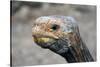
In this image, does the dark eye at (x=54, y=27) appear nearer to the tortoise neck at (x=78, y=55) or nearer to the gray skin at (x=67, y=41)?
the gray skin at (x=67, y=41)

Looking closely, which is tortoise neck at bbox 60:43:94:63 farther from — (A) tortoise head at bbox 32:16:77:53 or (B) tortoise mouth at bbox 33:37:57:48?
(B) tortoise mouth at bbox 33:37:57:48

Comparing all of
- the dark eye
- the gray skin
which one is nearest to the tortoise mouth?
the gray skin

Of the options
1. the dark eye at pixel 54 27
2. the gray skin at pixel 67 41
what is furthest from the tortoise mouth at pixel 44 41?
the dark eye at pixel 54 27

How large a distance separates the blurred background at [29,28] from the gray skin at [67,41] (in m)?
0.05

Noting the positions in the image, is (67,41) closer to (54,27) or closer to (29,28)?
(54,27)

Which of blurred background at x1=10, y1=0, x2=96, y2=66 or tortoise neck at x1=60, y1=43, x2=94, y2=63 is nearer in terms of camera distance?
blurred background at x1=10, y1=0, x2=96, y2=66

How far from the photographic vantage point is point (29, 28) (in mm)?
2254

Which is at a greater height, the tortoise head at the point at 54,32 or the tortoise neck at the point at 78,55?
the tortoise head at the point at 54,32

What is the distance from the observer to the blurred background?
2.20 m

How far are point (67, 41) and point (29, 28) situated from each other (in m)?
0.46

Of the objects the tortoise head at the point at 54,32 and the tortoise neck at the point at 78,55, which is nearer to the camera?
the tortoise head at the point at 54,32

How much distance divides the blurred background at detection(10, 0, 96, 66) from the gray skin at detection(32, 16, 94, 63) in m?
0.05

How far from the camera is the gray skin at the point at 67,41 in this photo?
7.57ft
